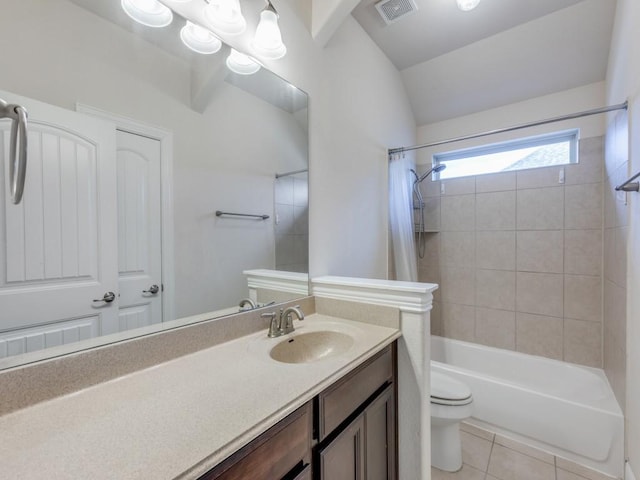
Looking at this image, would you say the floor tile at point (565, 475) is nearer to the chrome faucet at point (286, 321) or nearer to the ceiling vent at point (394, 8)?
the chrome faucet at point (286, 321)

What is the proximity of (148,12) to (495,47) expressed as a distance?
7.76 ft

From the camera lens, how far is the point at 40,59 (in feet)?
2.49

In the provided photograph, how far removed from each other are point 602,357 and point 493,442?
3.80 ft

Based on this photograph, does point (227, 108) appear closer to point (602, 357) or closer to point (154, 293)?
point (154, 293)

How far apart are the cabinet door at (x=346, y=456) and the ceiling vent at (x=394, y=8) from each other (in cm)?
231

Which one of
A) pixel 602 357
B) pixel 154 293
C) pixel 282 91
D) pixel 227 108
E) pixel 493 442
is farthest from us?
pixel 602 357

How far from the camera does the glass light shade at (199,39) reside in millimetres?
1069

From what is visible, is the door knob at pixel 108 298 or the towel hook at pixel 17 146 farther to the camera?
the door knob at pixel 108 298

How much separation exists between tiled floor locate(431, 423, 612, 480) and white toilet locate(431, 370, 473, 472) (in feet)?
0.19

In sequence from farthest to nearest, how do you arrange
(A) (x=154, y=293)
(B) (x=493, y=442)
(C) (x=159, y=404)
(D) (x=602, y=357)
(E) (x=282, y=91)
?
(D) (x=602, y=357), (B) (x=493, y=442), (E) (x=282, y=91), (A) (x=154, y=293), (C) (x=159, y=404)

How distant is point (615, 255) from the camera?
5.87 ft

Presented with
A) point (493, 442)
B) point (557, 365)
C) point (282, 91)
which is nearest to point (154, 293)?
point (282, 91)

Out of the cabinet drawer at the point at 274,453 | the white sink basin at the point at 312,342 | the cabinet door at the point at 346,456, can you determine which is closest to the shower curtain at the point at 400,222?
the white sink basin at the point at 312,342

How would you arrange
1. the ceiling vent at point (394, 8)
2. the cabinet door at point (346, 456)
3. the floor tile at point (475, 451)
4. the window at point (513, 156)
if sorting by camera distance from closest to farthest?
the cabinet door at point (346, 456) → the floor tile at point (475, 451) → the ceiling vent at point (394, 8) → the window at point (513, 156)
